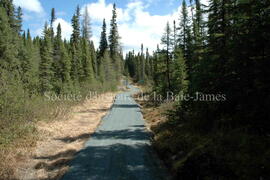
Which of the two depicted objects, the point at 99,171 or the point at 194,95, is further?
the point at 194,95

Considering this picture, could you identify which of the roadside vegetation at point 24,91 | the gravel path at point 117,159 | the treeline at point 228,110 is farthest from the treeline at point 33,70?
the treeline at point 228,110

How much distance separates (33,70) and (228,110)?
22.5m

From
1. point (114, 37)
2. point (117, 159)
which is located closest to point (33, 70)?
point (117, 159)

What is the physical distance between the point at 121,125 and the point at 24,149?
5983mm

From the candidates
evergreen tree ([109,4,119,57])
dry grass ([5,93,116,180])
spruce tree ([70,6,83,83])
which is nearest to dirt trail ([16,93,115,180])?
dry grass ([5,93,116,180])

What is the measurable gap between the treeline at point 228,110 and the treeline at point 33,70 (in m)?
6.68

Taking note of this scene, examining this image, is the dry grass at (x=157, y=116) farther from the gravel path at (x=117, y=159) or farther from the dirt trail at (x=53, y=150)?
the dirt trail at (x=53, y=150)

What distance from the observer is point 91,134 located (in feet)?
35.4

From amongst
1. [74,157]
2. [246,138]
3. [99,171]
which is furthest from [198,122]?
[74,157]

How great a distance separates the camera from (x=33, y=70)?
938 inches

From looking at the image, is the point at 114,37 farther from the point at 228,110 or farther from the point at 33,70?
the point at 228,110

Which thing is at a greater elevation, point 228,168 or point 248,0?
point 248,0

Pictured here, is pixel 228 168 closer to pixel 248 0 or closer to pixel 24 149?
pixel 248 0

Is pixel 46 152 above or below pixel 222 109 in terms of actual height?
below
